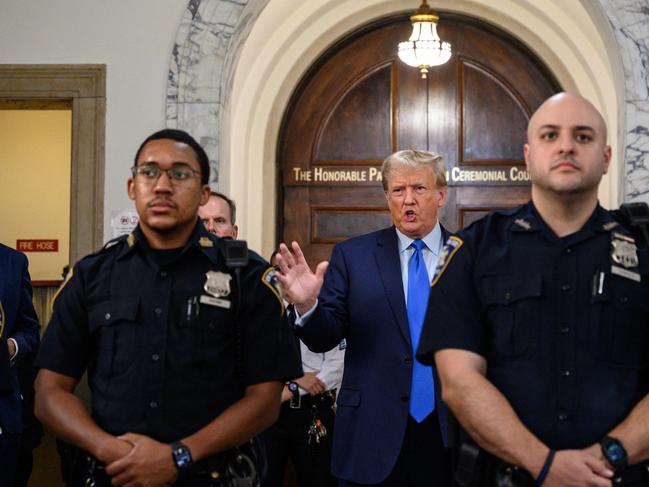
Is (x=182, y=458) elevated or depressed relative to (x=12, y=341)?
depressed

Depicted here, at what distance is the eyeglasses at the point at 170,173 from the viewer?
297cm

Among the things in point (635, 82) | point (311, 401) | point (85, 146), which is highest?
point (635, 82)

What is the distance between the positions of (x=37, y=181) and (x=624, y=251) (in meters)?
9.28

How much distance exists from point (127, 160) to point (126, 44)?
684 millimetres

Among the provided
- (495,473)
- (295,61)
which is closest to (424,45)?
(295,61)

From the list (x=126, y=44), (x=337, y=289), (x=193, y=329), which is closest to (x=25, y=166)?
(x=126, y=44)

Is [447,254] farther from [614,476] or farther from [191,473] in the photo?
[191,473]

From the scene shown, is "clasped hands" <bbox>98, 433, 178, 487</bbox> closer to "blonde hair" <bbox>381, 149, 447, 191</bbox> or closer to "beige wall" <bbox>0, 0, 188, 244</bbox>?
"blonde hair" <bbox>381, 149, 447, 191</bbox>

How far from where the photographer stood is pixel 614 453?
8.34ft

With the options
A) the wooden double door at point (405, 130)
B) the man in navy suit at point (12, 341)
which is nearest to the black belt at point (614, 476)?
the man in navy suit at point (12, 341)

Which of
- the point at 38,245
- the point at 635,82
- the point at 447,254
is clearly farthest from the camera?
the point at 38,245

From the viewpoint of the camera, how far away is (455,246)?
2865 mm

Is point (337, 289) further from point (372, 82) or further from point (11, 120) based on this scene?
point (11, 120)

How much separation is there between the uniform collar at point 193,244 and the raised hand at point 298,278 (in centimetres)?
41
